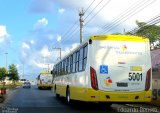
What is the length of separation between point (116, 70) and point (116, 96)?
1.15 metres

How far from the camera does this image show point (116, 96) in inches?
748

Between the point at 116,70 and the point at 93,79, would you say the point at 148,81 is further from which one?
the point at 93,79

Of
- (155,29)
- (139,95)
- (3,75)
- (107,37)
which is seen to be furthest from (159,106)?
(3,75)

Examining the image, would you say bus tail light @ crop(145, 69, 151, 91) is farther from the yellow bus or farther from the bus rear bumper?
the bus rear bumper

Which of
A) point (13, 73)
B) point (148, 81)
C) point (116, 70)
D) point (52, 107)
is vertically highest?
point (13, 73)

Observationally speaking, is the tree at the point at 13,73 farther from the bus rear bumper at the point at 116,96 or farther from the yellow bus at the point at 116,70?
the bus rear bumper at the point at 116,96

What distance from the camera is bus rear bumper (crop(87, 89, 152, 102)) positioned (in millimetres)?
18875

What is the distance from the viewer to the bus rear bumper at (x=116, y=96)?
18875mm

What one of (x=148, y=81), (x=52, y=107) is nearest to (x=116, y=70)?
(x=148, y=81)

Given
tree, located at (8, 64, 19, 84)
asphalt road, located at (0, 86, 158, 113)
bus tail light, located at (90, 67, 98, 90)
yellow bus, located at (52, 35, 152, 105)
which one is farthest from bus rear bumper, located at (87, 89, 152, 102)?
tree, located at (8, 64, 19, 84)

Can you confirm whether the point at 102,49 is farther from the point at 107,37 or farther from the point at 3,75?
the point at 3,75

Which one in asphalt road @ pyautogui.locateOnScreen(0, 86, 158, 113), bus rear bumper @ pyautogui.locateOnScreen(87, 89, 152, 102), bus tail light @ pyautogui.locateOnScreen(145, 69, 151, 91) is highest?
bus tail light @ pyautogui.locateOnScreen(145, 69, 151, 91)

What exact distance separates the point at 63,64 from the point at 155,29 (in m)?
43.2

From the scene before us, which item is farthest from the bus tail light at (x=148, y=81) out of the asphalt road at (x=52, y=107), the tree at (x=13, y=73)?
the tree at (x=13, y=73)
